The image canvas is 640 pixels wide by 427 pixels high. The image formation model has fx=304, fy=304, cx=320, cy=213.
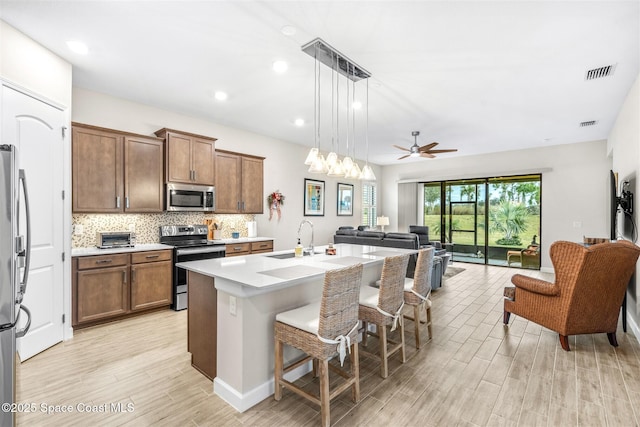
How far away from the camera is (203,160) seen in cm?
471

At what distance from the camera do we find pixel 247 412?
2.07 meters

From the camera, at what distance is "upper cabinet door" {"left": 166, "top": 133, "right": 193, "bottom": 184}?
4.32m

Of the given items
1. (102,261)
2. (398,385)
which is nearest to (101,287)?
(102,261)

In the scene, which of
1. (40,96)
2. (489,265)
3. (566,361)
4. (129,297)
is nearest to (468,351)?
(566,361)

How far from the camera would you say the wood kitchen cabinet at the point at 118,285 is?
11.1ft

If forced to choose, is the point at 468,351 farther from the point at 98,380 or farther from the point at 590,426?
the point at 98,380

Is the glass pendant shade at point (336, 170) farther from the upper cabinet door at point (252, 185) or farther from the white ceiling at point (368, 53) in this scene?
the upper cabinet door at point (252, 185)

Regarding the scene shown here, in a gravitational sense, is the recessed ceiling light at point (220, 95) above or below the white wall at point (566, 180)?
above

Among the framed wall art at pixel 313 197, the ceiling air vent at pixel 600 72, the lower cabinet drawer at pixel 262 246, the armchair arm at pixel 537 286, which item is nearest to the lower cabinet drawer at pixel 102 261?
the lower cabinet drawer at pixel 262 246

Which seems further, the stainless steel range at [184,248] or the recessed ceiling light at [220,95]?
the stainless steel range at [184,248]

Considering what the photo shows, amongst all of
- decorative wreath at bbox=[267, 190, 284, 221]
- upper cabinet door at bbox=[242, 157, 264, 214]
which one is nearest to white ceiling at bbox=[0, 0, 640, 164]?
upper cabinet door at bbox=[242, 157, 264, 214]

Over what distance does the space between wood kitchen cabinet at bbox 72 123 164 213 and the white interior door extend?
43 cm

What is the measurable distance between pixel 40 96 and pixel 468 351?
4.84 m

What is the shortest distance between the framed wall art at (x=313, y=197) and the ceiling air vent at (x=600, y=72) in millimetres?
4950
